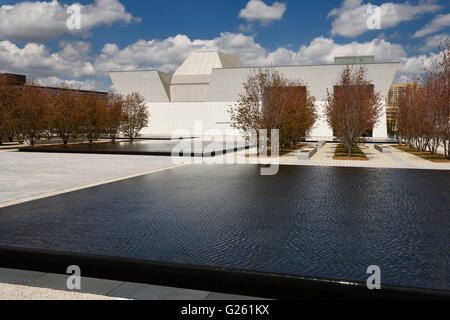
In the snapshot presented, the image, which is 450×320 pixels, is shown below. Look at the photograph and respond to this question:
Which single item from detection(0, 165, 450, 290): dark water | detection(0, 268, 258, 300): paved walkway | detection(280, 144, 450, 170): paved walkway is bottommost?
detection(0, 268, 258, 300): paved walkway

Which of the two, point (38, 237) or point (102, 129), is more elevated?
point (102, 129)

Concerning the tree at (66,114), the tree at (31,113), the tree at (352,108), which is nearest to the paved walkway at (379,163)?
the tree at (352,108)

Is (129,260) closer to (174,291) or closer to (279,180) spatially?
(174,291)

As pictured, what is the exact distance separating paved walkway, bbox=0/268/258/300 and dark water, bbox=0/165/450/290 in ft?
1.60

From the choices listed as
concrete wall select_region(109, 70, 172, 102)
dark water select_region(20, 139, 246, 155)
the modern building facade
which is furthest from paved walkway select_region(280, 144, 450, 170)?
concrete wall select_region(109, 70, 172, 102)

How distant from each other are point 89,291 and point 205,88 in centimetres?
6364

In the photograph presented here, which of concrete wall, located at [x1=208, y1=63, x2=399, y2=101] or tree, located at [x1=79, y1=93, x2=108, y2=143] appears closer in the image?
tree, located at [x1=79, y1=93, x2=108, y2=143]

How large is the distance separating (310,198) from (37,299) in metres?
6.19

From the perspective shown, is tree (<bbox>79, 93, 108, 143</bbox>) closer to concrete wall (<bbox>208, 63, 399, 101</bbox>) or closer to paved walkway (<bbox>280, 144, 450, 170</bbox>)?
concrete wall (<bbox>208, 63, 399, 101</bbox>)

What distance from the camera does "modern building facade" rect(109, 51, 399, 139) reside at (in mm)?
51562

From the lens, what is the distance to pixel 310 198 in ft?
27.7

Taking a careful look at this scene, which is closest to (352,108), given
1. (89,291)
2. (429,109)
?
(429,109)
